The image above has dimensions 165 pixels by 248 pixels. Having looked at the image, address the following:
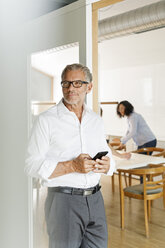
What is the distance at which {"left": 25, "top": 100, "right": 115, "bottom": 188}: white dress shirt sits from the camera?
5.18 ft

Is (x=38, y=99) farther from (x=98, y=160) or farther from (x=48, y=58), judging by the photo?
(x=98, y=160)


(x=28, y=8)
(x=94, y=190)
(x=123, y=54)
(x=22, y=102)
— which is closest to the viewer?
(x=94, y=190)

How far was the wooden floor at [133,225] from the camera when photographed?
3.38 meters

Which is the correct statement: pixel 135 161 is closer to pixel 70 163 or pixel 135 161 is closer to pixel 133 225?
pixel 133 225

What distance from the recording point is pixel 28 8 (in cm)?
305

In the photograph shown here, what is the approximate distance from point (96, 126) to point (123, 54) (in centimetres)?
438

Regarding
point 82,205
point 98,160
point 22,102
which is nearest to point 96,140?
point 98,160

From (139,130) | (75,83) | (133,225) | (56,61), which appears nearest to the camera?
(75,83)

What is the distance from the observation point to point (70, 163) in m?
1.58

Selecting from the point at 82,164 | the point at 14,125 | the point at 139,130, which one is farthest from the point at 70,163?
the point at 139,130

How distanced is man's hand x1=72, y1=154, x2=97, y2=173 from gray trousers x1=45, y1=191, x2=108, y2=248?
0.64ft

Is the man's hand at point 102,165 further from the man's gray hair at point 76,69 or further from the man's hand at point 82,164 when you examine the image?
the man's gray hair at point 76,69

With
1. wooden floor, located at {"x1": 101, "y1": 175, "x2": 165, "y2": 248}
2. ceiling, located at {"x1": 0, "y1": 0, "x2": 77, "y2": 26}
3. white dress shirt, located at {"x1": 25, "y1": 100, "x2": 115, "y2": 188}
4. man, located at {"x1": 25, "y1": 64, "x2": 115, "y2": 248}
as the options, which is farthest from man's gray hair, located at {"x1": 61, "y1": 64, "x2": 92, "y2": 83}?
wooden floor, located at {"x1": 101, "y1": 175, "x2": 165, "y2": 248}

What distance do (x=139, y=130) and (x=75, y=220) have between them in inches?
137
